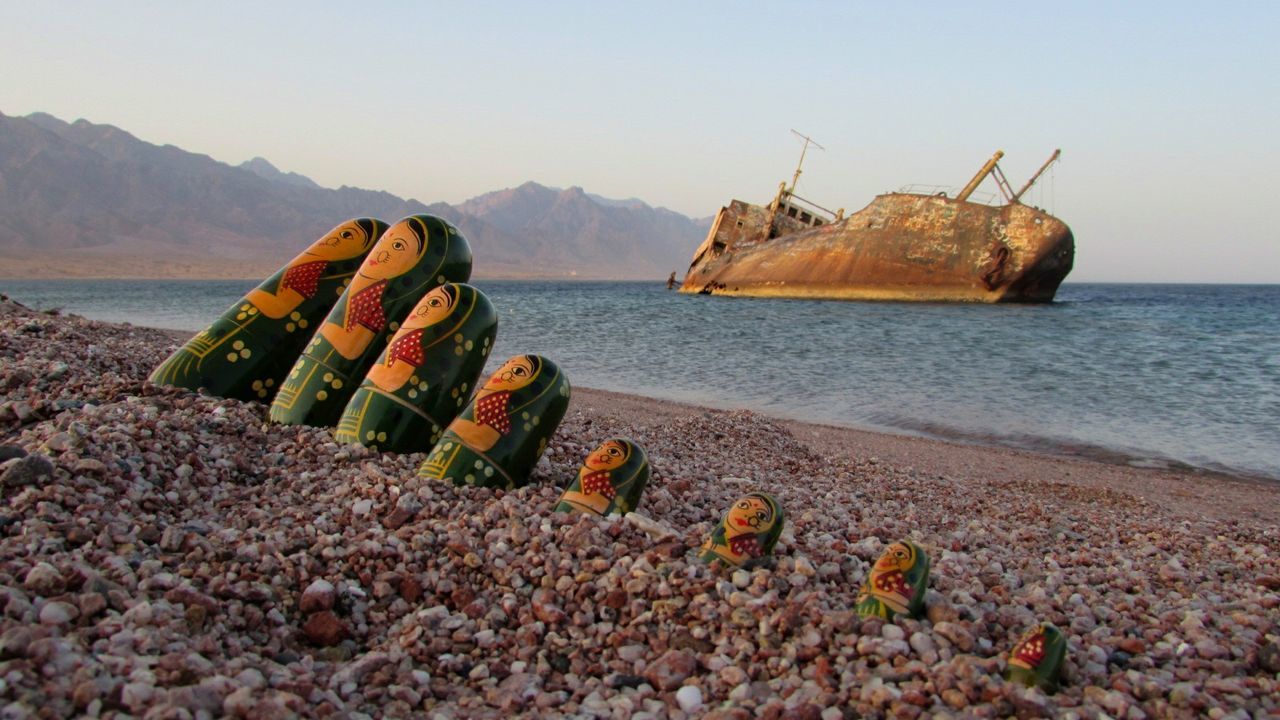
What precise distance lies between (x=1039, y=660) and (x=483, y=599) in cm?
201

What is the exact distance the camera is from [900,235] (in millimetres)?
38906

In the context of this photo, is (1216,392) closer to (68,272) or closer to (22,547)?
(22,547)

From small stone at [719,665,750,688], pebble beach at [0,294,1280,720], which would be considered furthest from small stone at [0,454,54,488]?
small stone at [719,665,750,688]

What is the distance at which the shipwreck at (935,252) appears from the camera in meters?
37.7

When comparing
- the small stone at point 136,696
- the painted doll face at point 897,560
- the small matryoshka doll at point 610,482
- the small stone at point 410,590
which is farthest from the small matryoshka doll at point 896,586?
the small stone at point 136,696

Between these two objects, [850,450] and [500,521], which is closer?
[500,521]

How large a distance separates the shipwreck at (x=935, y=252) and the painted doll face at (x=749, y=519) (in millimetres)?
36915

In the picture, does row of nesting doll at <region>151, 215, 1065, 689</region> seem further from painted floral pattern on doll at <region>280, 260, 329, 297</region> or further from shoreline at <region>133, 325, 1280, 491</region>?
shoreline at <region>133, 325, 1280, 491</region>

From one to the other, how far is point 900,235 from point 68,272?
357ft

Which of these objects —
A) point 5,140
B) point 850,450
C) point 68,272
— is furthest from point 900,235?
point 5,140

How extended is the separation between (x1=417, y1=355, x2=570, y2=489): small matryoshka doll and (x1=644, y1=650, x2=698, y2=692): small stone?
1797 millimetres

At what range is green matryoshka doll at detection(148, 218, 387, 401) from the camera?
5660 millimetres

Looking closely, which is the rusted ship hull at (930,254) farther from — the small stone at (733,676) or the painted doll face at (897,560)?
the small stone at (733,676)

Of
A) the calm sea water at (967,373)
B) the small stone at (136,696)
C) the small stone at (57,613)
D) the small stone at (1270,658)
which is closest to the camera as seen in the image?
the small stone at (136,696)
